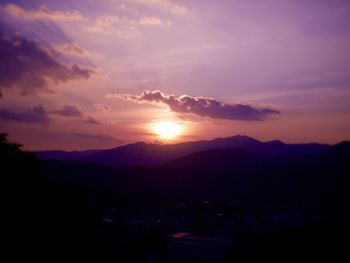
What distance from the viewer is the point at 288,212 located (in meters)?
30.2

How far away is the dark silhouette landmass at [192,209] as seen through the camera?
13.4m

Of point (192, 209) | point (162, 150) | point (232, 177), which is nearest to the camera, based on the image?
point (192, 209)

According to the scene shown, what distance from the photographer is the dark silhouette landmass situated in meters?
13.4

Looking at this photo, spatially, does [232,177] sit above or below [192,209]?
above

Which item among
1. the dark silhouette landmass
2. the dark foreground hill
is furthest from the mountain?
the dark foreground hill

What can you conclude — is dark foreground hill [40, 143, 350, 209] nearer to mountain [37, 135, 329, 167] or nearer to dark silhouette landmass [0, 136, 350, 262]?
dark silhouette landmass [0, 136, 350, 262]

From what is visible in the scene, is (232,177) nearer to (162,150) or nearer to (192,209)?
(192,209)

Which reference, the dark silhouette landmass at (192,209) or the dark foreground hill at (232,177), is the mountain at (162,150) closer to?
the dark silhouette landmass at (192,209)

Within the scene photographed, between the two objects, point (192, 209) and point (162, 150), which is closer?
point (192, 209)

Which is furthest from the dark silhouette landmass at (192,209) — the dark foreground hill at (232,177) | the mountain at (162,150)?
the mountain at (162,150)

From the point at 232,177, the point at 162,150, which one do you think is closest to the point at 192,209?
the point at 232,177

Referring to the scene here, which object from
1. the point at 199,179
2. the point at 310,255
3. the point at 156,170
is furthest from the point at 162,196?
the point at 310,255

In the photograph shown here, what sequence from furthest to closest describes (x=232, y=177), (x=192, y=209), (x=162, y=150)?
1. (x=162, y=150)
2. (x=232, y=177)
3. (x=192, y=209)

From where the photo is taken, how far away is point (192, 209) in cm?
3497
